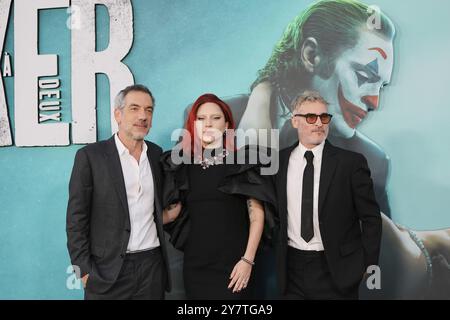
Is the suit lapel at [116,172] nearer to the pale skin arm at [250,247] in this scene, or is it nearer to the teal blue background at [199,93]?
the pale skin arm at [250,247]

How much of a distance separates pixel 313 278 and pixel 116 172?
125 cm

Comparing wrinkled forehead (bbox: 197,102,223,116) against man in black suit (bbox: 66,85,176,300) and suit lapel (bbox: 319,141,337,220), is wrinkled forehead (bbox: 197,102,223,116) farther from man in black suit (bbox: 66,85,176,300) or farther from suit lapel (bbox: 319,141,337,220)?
suit lapel (bbox: 319,141,337,220)

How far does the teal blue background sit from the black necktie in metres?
A: 0.94

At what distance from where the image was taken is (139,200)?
2531mm

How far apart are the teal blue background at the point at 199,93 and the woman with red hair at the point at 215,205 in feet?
2.80

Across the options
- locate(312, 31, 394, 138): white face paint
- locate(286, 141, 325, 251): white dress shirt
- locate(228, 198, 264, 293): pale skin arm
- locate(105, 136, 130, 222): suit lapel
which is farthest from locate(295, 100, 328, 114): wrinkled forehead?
locate(105, 136, 130, 222): suit lapel

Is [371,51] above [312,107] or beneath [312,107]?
above

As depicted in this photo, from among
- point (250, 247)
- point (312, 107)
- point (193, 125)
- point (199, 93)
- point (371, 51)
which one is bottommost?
point (250, 247)

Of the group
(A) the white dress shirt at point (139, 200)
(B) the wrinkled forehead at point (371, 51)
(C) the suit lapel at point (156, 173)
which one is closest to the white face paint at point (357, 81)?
(B) the wrinkled forehead at point (371, 51)

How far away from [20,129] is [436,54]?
10.7 feet

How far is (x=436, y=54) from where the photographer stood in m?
3.20

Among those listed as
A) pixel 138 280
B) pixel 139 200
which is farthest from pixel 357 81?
pixel 138 280

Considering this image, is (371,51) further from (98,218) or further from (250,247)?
(98,218)

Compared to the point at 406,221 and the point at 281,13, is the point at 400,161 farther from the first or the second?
the point at 281,13
